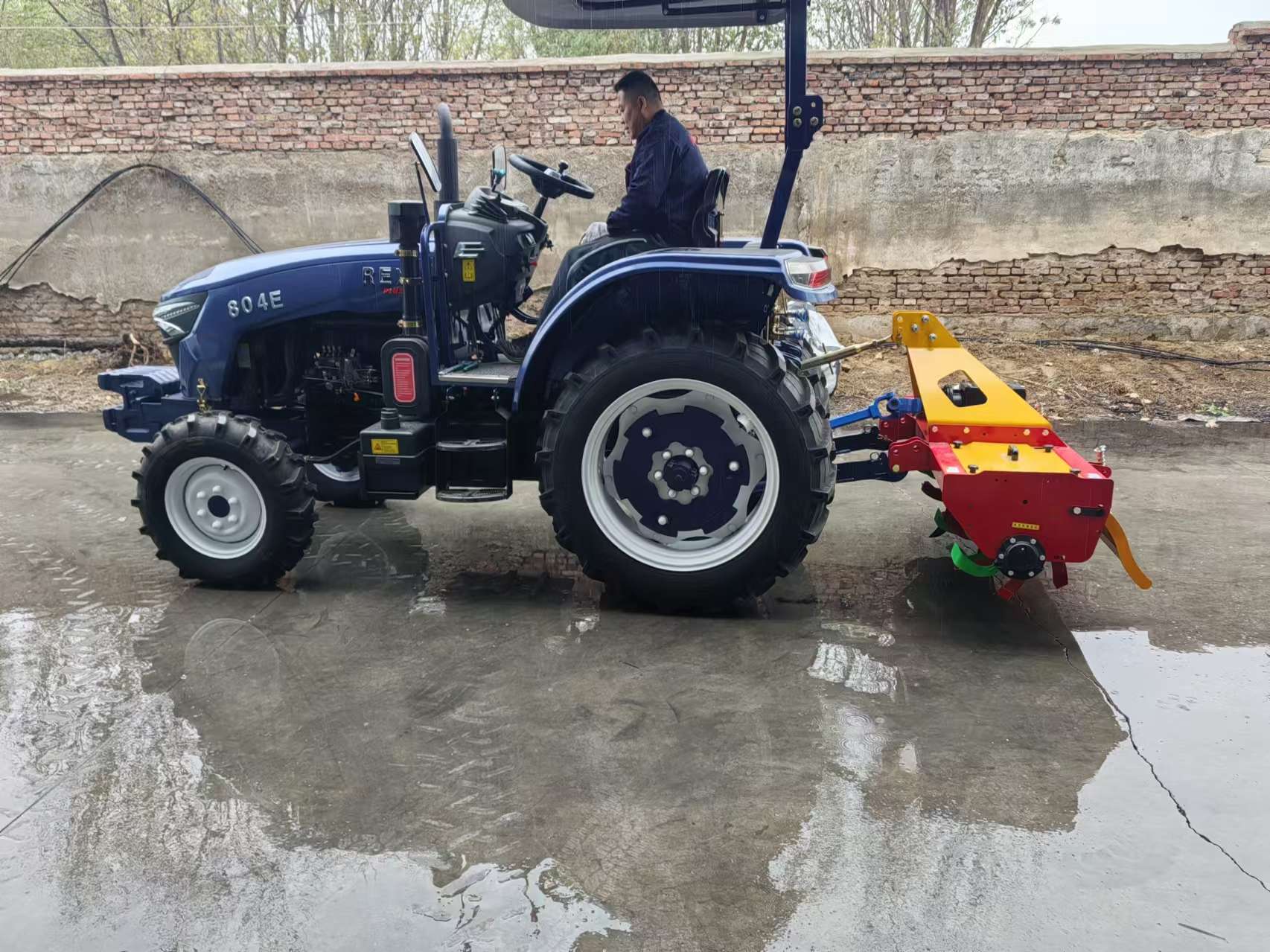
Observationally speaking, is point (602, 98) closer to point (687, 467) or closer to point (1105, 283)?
point (1105, 283)

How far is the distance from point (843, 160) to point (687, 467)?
6260 mm

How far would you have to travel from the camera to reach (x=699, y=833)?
2516mm

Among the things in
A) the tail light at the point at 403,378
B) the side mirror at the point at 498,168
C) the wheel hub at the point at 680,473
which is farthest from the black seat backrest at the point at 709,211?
the tail light at the point at 403,378

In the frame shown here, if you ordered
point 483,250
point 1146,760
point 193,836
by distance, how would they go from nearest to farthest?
point 193,836 < point 1146,760 < point 483,250

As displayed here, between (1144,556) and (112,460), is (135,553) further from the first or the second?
(1144,556)

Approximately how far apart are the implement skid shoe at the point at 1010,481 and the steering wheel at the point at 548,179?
1.75m

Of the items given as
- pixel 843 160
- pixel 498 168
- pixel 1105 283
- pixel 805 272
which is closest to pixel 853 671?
pixel 805 272

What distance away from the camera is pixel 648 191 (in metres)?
3.95

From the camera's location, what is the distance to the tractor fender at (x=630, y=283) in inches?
143

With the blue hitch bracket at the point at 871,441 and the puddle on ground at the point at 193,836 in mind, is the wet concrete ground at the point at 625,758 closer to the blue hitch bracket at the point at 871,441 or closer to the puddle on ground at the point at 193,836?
the puddle on ground at the point at 193,836

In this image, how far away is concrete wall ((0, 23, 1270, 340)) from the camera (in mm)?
8875

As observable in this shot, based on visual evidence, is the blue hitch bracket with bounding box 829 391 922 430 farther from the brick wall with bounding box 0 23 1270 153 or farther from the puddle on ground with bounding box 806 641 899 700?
the brick wall with bounding box 0 23 1270 153

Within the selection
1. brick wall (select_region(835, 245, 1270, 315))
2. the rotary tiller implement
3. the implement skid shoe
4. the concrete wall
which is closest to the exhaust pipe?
the rotary tiller implement

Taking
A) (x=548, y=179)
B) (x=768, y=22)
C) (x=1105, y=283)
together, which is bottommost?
(x=1105, y=283)
